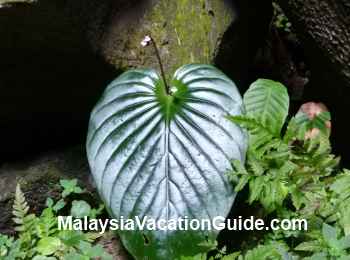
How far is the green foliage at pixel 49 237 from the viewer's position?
5.28 feet

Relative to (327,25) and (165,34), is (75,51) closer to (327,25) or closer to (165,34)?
(165,34)

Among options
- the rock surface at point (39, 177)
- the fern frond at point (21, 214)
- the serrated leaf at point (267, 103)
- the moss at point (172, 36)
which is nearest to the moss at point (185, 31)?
the moss at point (172, 36)

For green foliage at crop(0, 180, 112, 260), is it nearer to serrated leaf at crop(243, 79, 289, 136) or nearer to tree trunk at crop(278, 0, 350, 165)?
serrated leaf at crop(243, 79, 289, 136)

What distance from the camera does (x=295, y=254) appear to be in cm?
156

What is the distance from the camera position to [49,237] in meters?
1.71

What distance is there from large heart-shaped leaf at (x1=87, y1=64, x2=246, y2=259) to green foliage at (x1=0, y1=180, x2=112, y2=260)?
177mm

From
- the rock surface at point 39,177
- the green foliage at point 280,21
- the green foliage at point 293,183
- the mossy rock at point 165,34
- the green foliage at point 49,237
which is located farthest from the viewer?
the green foliage at point 280,21

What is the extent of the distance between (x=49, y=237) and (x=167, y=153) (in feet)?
1.61

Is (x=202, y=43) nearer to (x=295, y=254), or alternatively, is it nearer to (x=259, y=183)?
(x=259, y=183)

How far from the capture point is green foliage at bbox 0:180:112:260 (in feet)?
5.28

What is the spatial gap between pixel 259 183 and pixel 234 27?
67cm

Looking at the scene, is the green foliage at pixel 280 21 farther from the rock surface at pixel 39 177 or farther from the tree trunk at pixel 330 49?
the rock surface at pixel 39 177

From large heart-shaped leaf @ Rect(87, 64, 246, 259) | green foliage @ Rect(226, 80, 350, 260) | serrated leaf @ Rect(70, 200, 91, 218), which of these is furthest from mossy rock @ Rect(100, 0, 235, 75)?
serrated leaf @ Rect(70, 200, 91, 218)

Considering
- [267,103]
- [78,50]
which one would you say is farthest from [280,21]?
[78,50]
